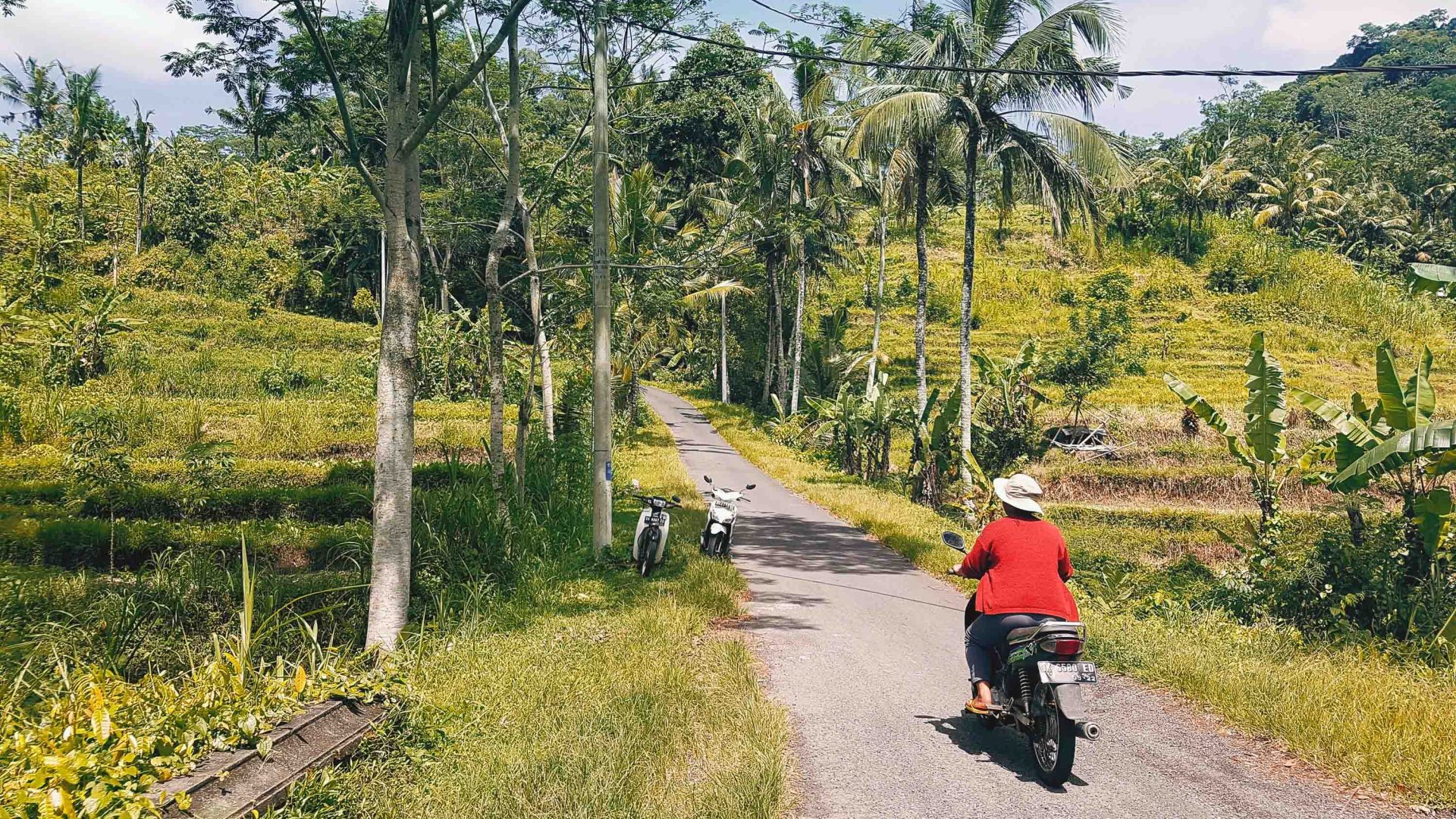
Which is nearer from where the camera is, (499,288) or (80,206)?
(499,288)

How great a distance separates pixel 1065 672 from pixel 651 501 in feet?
20.0

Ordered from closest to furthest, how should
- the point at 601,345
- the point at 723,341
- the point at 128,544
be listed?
→ the point at 601,345 → the point at 128,544 → the point at 723,341

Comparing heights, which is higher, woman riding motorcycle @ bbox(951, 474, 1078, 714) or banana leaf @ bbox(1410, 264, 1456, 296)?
banana leaf @ bbox(1410, 264, 1456, 296)

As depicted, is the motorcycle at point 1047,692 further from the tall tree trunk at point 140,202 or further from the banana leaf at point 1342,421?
the tall tree trunk at point 140,202

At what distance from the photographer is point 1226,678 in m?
6.36

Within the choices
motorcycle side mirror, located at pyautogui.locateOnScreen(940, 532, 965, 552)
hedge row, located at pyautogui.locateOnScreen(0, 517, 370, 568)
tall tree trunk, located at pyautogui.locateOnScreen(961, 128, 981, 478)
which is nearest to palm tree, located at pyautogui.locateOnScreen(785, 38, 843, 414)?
tall tree trunk, located at pyautogui.locateOnScreen(961, 128, 981, 478)

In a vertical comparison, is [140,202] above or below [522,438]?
above

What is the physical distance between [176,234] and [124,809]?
4886cm

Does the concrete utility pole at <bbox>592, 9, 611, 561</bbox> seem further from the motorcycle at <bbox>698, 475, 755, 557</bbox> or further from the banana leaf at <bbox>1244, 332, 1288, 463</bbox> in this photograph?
the banana leaf at <bbox>1244, 332, 1288, 463</bbox>

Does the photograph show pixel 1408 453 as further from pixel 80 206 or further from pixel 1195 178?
pixel 1195 178

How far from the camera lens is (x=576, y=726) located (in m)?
5.29

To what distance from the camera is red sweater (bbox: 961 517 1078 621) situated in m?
5.30

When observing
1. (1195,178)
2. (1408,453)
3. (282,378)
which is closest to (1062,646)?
(1408,453)

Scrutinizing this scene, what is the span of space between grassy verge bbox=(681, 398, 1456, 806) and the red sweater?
5.12 ft
